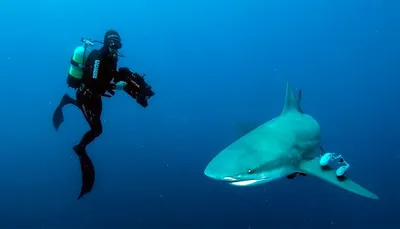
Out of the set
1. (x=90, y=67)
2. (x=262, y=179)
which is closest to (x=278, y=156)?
(x=262, y=179)

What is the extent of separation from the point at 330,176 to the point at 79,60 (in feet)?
13.5

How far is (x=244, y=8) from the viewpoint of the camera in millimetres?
69125

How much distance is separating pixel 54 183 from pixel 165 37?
44376 mm

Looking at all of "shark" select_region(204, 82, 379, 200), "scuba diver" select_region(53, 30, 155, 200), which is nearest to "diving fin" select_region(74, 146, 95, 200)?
"scuba diver" select_region(53, 30, 155, 200)

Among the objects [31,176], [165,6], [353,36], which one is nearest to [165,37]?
[165,6]

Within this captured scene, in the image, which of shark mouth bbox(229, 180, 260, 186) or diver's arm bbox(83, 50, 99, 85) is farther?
diver's arm bbox(83, 50, 99, 85)

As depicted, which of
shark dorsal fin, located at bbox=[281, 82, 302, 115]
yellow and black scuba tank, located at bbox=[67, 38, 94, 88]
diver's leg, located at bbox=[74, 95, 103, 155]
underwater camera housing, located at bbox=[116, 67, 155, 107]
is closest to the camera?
yellow and black scuba tank, located at bbox=[67, 38, 94, 88]

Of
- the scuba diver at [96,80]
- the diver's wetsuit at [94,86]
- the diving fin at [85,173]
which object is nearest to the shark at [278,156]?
the scuba diver at [96,80]

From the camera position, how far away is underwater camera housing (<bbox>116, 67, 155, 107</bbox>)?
A: 18.8ft

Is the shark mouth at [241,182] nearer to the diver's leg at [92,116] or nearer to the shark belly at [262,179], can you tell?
the shark belly at [262,179]

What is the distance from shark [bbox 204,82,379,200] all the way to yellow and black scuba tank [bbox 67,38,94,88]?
7.82 ft

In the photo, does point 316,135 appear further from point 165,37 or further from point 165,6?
point 165,6

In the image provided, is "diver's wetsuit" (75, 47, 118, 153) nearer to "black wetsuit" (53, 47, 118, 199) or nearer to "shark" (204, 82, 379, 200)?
"black wetsuit" (53, 47, 118, 199)

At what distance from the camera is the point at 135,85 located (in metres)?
5.75
